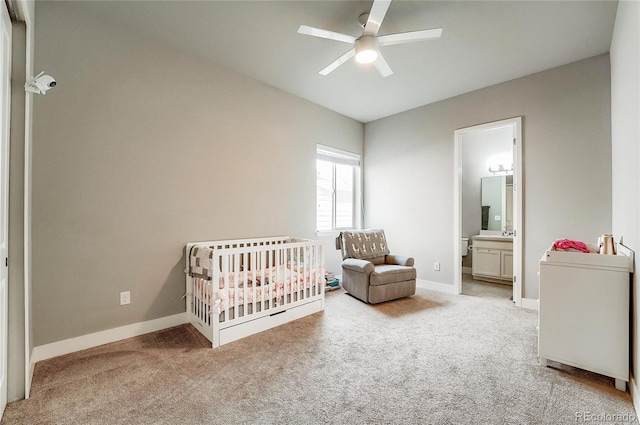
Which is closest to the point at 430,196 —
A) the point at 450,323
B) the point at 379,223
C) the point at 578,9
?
the point at 379,223

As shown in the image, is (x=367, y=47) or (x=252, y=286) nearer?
(x=367, y=47)

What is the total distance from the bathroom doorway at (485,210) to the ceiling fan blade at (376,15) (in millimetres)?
2281

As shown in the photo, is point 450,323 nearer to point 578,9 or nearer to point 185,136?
point 578,9

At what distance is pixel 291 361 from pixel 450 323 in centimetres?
167

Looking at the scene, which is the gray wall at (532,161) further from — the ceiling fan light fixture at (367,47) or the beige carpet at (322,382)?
the ceiling fan light fixture at (367,47)

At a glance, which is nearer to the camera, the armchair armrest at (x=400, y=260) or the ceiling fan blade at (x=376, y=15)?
the ceiling fan blade at (x=376, y=15)

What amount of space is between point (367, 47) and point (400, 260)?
2586 mm

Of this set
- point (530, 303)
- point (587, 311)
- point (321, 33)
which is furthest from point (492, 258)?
point (321, 33)

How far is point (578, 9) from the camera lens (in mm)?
2188

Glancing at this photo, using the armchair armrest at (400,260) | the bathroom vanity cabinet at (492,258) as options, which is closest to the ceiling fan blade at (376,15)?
the armchair armrest at (400,260)

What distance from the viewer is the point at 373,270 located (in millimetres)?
3338

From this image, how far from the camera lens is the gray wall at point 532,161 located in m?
2.87

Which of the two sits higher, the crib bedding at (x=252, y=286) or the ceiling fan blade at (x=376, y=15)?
the ceiling fan blade at (x=376, y=15)

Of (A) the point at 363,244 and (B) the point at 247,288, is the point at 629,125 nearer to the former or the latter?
(A) the point at 363,244
